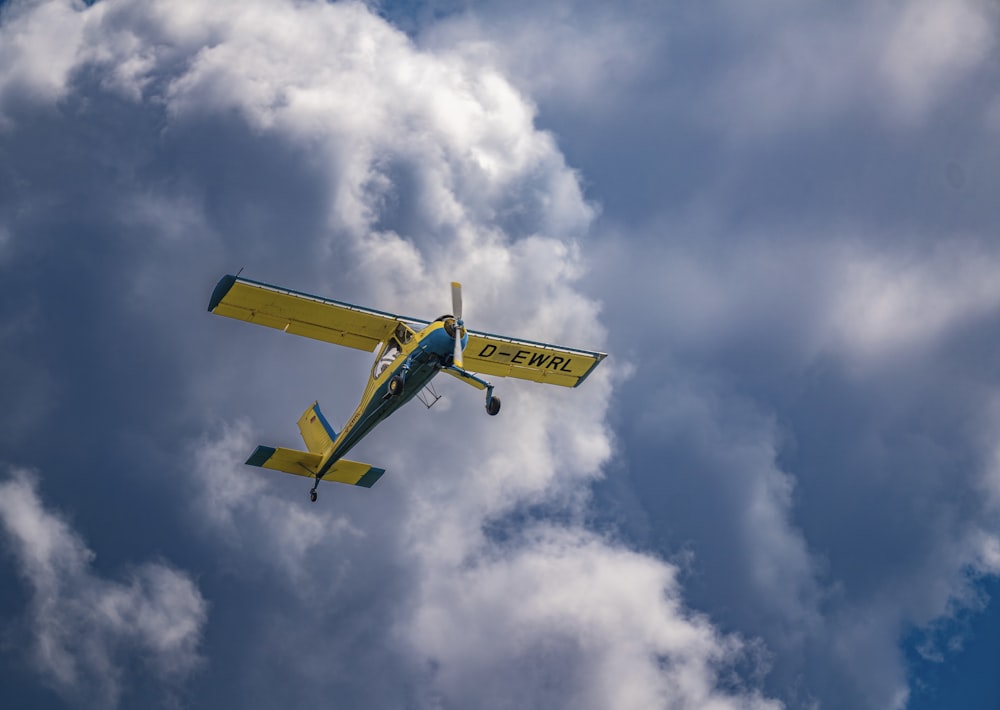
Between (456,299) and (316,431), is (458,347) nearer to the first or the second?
(456,299)

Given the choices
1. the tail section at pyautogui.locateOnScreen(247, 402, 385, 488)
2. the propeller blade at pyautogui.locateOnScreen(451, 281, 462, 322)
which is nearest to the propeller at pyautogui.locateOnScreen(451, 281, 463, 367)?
the propeller blade at pyautogui.locateOnScreen(451, 281, 462, 322)

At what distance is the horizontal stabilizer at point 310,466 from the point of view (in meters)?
39.5

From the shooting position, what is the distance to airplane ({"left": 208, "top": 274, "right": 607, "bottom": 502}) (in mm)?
36281

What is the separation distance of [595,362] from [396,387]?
1036cm

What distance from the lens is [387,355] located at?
126 ft

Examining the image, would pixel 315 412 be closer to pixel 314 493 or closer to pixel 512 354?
pixel 314 493

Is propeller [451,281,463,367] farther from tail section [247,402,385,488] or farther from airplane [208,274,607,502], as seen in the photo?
tail section [247,402,385,488]

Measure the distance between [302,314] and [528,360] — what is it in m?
8.57

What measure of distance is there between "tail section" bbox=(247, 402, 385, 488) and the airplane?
33 mm

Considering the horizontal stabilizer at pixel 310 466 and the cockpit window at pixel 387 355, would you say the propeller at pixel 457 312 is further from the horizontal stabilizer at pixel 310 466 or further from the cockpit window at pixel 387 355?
the horizontal stabilizer at pixel 310 466

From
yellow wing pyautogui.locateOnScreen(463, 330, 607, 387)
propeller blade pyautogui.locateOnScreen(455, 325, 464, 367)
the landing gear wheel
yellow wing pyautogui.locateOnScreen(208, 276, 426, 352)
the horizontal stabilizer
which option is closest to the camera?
propeller blade pyautogui.locateOnScreen(455, 325, 464, 367)

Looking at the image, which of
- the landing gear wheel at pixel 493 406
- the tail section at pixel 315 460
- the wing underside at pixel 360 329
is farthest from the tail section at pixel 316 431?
the landing gear wheel at pixel 493 406

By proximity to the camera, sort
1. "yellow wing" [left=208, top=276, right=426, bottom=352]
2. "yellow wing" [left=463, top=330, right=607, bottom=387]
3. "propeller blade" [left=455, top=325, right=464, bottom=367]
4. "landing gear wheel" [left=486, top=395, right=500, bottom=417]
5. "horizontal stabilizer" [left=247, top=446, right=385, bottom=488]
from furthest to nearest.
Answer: "yellow wing" [left=463, top=330, right=607, bottom=387], "horizontal stabilizer" [left=247, top=446, right=385, bottom=488], "yellow wing" [left=208, top=276, right=426, bottom=352], "landing gear wheel" [left=486, top=395, right=500, bottom=417], "propeller blade" [left=455, top=325, right=464, bottom=367]

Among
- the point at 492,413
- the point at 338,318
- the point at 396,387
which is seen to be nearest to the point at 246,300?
the point at 338,318
